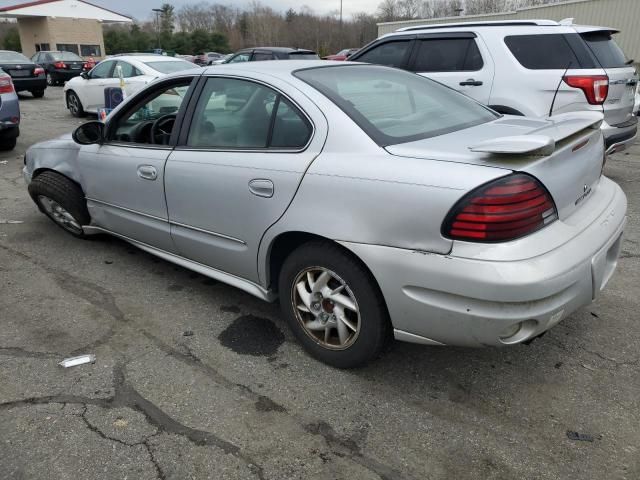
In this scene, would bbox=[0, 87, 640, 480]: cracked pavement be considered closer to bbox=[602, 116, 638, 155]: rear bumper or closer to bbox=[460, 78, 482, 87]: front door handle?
bbox=[602, 116, 638, 155]: rear bumper

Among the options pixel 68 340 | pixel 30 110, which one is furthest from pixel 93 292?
pixel 30 110

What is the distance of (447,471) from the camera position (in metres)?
2.12

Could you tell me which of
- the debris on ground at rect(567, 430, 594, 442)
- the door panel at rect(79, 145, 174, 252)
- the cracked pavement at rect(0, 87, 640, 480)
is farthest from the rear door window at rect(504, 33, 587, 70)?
the debris on ground at rect(567, 430, 594, 442)

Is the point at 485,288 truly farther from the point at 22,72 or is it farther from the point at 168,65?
the point at 22,72

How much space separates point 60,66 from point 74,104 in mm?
10692

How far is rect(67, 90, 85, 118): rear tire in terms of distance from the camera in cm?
1276

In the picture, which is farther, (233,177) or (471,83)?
(471,83)

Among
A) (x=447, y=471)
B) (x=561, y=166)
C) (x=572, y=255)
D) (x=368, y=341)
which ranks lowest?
(x=447, y=471)

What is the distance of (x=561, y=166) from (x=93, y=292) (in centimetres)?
313

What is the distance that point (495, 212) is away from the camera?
2070 mm

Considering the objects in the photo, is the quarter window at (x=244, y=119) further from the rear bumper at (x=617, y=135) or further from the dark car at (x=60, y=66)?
the dark car at (x=60, y=66)

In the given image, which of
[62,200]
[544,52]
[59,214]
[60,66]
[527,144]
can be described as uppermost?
[544,52]

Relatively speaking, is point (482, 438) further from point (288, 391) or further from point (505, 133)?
point (505, 133)

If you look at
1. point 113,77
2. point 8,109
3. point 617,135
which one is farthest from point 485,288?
point 113,77
